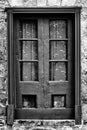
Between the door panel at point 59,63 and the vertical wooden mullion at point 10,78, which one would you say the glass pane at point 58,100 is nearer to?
the door panel at point 59,63

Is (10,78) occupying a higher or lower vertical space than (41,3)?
lower

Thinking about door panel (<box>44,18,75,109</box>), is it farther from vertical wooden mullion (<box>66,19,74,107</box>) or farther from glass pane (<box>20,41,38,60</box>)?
glass pane (<box>20,41,38,60</box>)

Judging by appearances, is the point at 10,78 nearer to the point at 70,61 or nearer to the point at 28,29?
the point at 28,29

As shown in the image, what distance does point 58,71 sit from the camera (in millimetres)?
5531

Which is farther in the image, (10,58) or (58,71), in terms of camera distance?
(58,71)

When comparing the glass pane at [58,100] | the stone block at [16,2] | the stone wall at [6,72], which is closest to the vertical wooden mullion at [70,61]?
the glass pane at [58,100]

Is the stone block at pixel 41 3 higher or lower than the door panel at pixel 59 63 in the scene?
higher

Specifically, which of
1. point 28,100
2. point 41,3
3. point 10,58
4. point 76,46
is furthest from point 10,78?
point 41,3

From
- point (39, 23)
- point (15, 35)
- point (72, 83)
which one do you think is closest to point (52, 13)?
point (39, 23)

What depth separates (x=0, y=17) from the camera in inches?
211

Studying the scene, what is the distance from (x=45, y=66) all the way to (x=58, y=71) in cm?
24

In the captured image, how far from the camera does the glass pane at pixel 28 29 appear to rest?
5.52 meters

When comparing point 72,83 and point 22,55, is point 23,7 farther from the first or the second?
point 72,83

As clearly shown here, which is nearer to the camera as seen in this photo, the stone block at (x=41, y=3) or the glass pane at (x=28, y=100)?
the stone block at (x=41, y=3)
